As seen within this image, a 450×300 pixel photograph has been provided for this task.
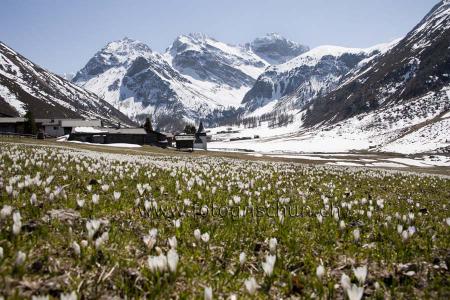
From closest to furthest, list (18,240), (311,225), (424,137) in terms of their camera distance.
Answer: (18,240) < (311,225) < (424,137)

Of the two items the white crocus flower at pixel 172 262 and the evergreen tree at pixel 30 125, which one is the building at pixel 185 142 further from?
the white crocus flower at pixel 172 262

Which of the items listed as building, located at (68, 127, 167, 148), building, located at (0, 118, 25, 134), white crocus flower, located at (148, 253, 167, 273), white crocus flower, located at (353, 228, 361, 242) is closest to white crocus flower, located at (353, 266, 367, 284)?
white crocus flower, located at (353, 228, 361, 242)

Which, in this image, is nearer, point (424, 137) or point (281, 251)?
point (281, 251)

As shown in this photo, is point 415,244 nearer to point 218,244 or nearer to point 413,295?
point 413,295

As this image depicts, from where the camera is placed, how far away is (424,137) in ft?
490

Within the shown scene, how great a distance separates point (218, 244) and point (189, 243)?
0.47 m

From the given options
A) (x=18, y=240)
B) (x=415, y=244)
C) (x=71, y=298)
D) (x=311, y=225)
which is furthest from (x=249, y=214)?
(x=71, y=298)

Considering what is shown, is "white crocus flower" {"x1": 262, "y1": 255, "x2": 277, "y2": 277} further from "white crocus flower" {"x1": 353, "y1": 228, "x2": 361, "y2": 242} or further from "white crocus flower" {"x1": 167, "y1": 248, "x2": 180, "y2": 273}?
"white crocus flower" {"x1": 353, "y1": 228, "x2": 361, "y2": 242}

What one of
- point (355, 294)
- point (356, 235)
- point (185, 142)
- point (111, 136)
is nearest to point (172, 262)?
point (355, 294)

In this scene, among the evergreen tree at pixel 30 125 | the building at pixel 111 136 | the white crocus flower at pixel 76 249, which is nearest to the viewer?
the white crocus flower at pixel 76 249

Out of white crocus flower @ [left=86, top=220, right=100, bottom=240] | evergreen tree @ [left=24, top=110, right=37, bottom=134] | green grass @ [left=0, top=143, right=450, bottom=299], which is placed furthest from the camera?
evergreen tree @ [left=24, top=110, right=37, bottom=134]

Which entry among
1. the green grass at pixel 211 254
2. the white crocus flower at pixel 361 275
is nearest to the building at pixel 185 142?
the green grass at pixel 211 254

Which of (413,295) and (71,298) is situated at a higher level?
(71,298)

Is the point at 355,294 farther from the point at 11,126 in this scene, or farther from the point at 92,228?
the point at 11,126
